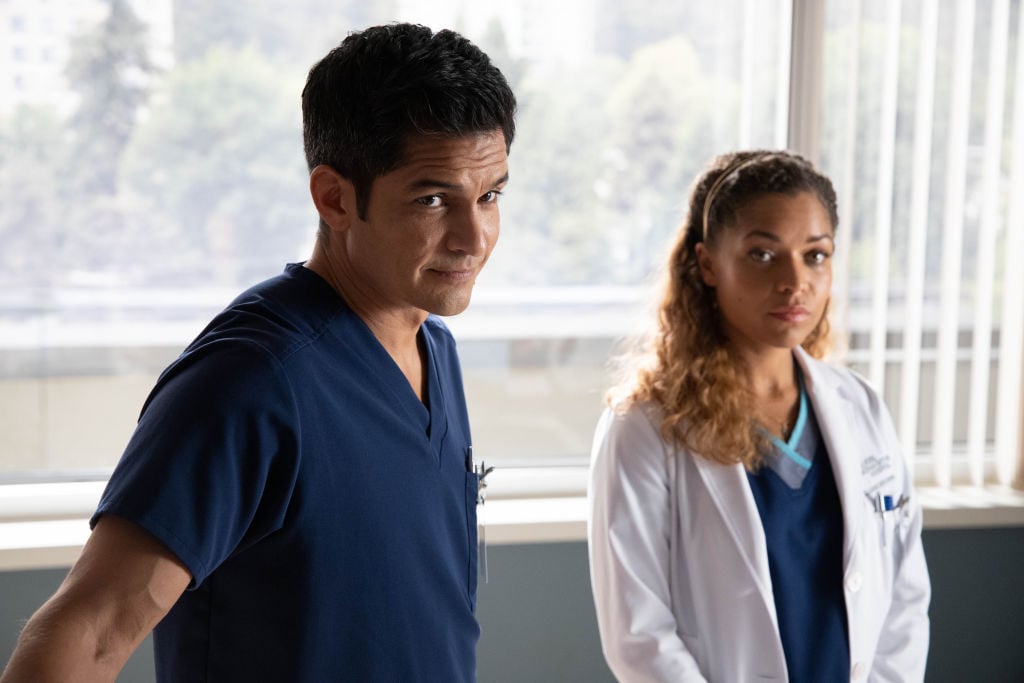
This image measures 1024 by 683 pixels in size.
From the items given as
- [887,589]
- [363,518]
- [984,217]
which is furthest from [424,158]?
[984,217]

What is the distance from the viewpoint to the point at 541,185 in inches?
95.3

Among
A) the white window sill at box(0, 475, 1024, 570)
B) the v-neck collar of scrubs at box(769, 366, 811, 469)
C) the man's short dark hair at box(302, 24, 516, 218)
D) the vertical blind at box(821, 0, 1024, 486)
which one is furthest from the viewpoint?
the vertical blind at box(821, 0, 1024, 486)

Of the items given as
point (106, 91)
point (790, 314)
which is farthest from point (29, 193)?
point (790, 314)

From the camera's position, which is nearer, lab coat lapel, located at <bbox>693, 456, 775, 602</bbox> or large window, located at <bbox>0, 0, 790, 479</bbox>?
lab coat lapel, located at <bbox>693, 456, 775, 602</bbox>

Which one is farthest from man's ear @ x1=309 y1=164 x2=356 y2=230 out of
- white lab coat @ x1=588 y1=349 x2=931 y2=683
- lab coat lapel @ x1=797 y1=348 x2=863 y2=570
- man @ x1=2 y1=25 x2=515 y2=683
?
lab coat lapel @ x1=797 y1=348 x2=863 y2=570

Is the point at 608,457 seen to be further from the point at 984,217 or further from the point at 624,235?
the point at 984,217

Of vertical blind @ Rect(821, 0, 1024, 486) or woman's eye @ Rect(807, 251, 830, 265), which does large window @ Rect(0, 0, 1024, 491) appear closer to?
vertical blind @ Rect(821, 0, 1024, 486)

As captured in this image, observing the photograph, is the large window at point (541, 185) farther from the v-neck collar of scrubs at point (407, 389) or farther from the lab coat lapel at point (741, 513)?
the v-neck collar of scrubs at point (407, 389)

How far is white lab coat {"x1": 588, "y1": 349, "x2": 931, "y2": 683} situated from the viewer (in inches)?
58.9

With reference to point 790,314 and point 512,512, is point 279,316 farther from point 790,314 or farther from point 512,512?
point 512,512

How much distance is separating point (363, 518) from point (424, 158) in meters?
0.37

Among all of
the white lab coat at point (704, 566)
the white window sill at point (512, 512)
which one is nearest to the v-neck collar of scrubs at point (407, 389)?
the white lab coat at point (704, 566)

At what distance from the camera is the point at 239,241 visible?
2.33 m

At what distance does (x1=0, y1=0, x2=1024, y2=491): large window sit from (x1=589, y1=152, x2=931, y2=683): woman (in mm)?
638
